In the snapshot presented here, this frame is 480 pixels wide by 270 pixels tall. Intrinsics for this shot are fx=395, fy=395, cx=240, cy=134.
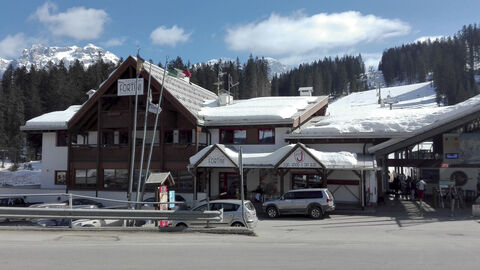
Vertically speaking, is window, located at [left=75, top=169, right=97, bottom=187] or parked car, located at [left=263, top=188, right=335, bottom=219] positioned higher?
window, located at [left=75, top=169, right=97, bottom=187]

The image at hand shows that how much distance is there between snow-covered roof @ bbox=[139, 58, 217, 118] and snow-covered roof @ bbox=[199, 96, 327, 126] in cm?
85

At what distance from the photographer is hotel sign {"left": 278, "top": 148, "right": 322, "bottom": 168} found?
78.3 feet

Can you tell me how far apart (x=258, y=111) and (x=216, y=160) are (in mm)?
5757

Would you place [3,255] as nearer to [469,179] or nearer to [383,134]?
[383,134]

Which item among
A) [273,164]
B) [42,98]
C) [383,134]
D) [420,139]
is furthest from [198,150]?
[42,98]

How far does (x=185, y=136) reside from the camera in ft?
101

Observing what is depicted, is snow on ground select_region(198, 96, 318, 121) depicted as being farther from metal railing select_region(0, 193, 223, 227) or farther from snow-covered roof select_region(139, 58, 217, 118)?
metal railing select_region(0, 193, 223, 227)

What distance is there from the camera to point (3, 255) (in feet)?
30.5

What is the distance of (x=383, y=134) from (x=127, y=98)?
19.4 m

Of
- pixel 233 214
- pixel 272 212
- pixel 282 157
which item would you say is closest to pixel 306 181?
pixel 282 157

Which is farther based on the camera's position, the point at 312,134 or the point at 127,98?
the point at 127,98

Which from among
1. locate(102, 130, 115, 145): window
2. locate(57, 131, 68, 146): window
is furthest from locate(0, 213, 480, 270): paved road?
locate(57, 131, 68, 146): window

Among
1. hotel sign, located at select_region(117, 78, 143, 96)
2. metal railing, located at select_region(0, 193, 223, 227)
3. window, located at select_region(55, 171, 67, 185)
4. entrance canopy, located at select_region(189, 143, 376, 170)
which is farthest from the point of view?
window, located at select_region(55, 171, 67, 185)

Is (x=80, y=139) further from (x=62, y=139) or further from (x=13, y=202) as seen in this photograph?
(x=13, y=202)
